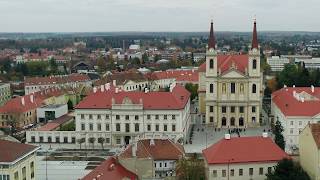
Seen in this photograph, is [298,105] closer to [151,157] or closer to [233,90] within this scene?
[233,90]

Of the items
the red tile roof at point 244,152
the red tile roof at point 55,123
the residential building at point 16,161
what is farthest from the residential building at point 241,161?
the red tile roof at point 55,123

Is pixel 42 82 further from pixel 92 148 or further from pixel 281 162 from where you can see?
pixel 281 162

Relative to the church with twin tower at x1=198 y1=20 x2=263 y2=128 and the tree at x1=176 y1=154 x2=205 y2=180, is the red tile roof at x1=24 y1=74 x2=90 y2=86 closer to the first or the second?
the church with twin tower at x1=198 y1=20 x2=263 y2=128

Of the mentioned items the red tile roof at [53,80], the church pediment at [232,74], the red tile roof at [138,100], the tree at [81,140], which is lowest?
the tree at [81,140]

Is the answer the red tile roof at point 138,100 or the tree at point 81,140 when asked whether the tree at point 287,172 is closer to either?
the red tile roof at point 138,100

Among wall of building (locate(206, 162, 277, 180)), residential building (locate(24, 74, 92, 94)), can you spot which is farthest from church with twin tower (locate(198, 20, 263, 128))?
residential building (locate(24, 74, 92, 94))

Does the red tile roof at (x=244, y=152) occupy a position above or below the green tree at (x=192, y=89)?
above
